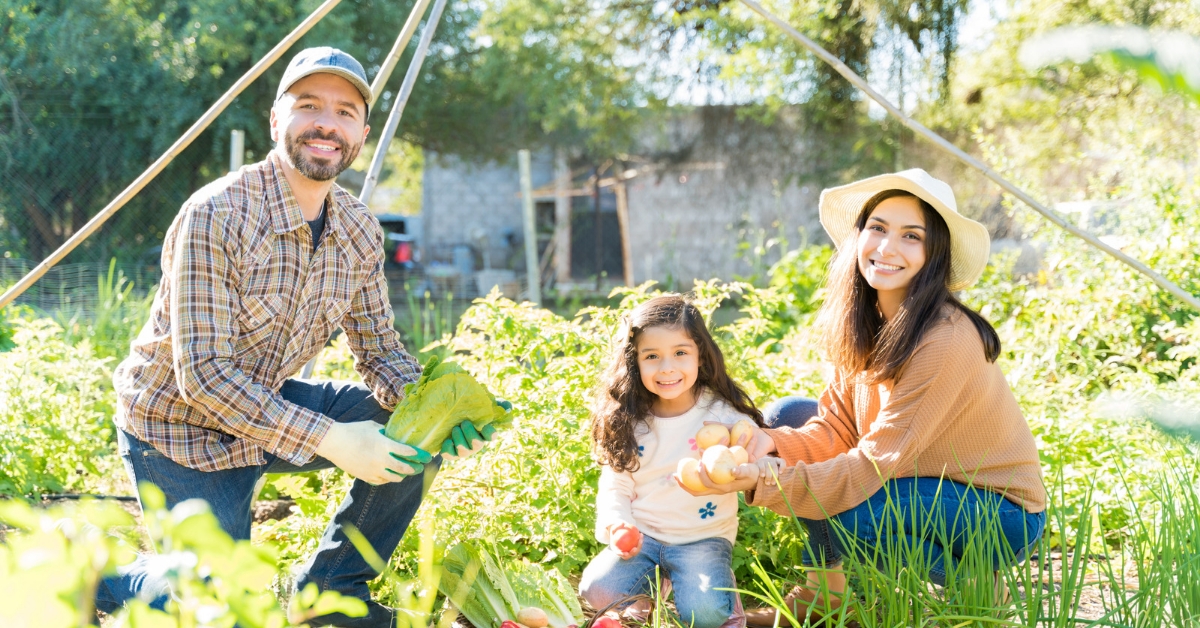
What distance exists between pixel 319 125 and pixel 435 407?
0.79 metres

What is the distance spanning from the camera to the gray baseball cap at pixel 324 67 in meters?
2.42

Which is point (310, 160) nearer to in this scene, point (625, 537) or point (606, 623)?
point (625, 537)

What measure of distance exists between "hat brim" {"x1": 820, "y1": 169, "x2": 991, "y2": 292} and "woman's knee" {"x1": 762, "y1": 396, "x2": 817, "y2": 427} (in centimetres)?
51

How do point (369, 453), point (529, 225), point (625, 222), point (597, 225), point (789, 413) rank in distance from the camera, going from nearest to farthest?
point (369, 453) → point (789, 413) → point (529, 225) → point (625, 222) → point (597, 225)

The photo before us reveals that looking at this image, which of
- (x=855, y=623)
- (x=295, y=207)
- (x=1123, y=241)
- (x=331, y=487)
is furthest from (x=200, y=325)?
(x=1123, y=241)

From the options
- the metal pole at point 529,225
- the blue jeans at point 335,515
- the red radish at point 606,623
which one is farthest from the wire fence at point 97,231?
the red radish at point 606,623

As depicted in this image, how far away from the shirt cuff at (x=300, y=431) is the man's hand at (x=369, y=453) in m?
0.02

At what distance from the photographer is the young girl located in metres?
2.59

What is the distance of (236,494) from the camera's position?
237 centimetres

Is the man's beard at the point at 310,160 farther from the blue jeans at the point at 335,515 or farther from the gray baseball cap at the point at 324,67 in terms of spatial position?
the blue jeans at the point at 335,515

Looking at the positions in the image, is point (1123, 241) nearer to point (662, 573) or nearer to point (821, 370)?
point (821, 370)

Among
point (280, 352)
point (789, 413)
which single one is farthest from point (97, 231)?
point (789, 413)

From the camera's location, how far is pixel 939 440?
2422 mm

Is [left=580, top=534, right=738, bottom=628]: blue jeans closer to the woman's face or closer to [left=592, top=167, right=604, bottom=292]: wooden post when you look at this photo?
the woman's face
